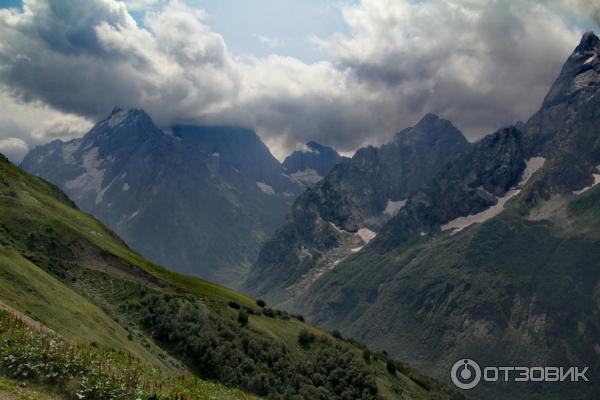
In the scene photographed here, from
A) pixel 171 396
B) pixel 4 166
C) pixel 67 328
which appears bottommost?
pixel 67 328

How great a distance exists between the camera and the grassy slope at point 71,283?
71188mm

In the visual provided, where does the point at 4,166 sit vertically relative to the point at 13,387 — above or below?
above

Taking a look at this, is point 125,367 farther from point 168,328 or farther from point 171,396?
point 168,328

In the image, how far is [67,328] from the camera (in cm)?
6631

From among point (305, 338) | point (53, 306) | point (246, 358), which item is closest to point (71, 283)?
point (53, 306)

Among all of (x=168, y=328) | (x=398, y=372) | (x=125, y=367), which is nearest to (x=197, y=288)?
(x=168, y=328)

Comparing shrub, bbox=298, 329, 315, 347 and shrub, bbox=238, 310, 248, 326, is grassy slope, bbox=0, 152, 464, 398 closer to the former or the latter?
shrub, bbox=298, 329, 315, 347

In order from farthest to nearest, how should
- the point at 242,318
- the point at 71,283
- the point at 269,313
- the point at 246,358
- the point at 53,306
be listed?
the point at 269,313
the point at 242,318
the point at 71,283
the point at 246,358
the point at 53,306

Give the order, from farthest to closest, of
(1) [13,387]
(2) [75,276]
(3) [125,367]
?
(2) [75,276]
(3) [125,367]
(1) [13,387]

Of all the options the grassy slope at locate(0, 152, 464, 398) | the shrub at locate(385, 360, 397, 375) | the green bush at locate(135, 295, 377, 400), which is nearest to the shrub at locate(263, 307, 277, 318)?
the grassy slope at locate(0, 152, 464, 398)

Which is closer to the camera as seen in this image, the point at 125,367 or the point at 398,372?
the point at 125,367

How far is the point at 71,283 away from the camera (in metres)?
104

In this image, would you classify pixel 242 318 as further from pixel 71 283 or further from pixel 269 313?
pixel 71 283

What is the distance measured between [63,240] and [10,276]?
155 ft
